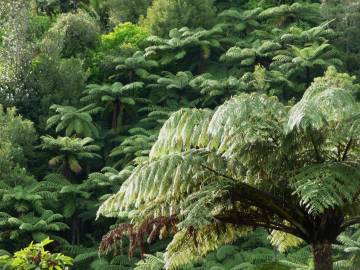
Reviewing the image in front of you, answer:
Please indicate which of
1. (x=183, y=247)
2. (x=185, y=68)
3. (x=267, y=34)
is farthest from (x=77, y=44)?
(x=183, y=247)

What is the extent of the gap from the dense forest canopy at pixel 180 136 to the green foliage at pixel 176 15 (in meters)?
0.05

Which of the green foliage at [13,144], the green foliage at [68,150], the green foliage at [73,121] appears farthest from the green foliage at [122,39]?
the green foliage at [68,150]

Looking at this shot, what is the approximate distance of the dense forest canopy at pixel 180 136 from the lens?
679 cm

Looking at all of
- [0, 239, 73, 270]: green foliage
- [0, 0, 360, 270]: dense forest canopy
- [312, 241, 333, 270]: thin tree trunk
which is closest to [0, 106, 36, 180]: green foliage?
[0, 0, 360, 270]: dense forest canopy

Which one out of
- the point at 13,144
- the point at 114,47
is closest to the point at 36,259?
the point at 13,144

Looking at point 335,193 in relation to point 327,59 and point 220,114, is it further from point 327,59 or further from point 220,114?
point 327,59

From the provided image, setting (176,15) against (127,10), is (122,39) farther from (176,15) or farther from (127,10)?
(127,10)

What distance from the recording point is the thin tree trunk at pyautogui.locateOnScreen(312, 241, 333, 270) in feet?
22.3

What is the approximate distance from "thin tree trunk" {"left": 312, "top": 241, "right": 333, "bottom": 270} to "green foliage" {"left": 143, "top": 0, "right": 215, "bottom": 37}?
2137cm

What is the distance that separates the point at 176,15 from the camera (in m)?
28.0

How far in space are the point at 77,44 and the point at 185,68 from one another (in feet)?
11.3

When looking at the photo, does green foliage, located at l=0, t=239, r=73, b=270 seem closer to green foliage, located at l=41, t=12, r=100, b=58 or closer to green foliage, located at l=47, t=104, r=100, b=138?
green foliage, located at l=47, t=104, r=100, b=138

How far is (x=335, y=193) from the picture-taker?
20.7ft

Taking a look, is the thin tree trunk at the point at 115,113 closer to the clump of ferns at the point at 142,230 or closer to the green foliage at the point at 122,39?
the green foliage at the point at 122,39
